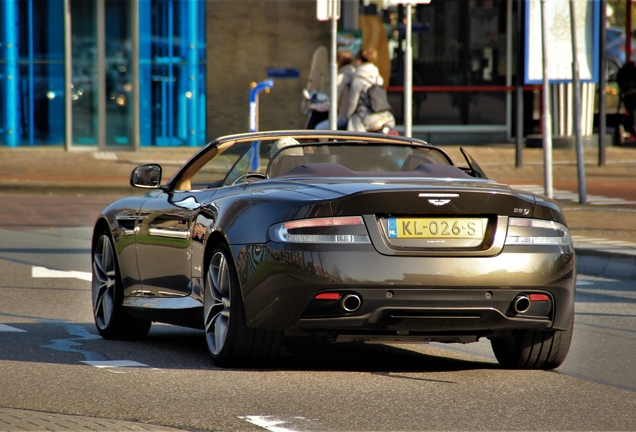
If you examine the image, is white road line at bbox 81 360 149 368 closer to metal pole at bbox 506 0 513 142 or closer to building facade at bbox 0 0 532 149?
building facade at bbox 0 0 532 149

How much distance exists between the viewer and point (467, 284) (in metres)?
6.08

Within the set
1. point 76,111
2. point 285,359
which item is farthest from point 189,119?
point 285,359

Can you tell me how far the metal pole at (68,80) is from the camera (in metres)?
30.6

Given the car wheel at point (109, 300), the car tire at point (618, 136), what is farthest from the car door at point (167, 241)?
the car tire at point (618, 136)

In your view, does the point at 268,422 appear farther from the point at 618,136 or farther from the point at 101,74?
the point at 618,136

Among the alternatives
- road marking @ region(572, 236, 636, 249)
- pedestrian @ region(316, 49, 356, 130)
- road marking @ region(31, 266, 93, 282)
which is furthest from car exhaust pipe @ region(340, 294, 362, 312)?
pedestrian @ region(316, 49, 356, 130)

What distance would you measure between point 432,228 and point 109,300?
2765 millimetres

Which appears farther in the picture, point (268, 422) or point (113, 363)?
point (113, 363)

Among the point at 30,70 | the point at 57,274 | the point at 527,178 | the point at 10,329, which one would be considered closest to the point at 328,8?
the point at 527,178

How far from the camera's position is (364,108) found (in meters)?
18.9

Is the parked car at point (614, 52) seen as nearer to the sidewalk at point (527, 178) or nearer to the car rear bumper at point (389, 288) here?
the sidewalk at point (527, 178)

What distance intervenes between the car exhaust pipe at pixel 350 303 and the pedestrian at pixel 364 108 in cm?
1257

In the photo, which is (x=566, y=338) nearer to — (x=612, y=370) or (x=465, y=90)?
(x=612, y=370)

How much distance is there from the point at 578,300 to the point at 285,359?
3.98 meters
